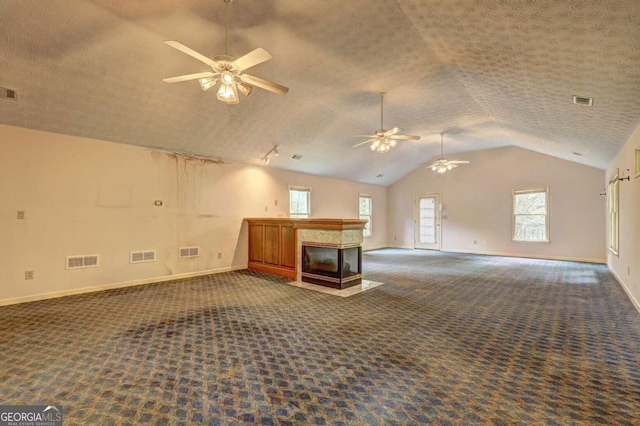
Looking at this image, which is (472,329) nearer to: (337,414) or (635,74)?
(337,414)

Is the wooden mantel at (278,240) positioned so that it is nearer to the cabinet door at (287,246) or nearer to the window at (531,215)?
the cabinet door at (287,246)

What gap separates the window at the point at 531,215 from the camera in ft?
28.5

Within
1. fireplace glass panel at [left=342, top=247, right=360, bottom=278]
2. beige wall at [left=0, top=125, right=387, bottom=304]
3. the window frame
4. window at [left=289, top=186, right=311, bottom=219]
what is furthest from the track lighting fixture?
the window frame

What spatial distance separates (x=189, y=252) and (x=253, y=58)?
4.78 m

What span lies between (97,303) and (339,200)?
7.24 m

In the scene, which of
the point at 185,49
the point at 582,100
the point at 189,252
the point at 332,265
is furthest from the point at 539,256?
the point at 185,49

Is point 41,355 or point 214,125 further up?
point 214,125

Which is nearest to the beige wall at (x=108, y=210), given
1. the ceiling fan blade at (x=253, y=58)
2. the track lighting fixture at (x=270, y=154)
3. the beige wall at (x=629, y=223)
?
the track lighting fixture at (x=270, y=154)

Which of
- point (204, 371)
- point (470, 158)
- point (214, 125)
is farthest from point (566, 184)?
point (204, 371)

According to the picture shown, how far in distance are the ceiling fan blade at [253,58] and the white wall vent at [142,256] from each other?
436 centimetres

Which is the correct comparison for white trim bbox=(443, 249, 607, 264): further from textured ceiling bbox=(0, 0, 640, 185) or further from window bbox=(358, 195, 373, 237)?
textured ceiling bbox=(0, 0, 640, 185)

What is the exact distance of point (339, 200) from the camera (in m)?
10.2

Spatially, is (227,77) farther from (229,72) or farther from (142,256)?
(142,256)

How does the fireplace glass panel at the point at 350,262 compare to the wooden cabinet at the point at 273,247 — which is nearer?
the fireplace glass panel at the point at 350,262
